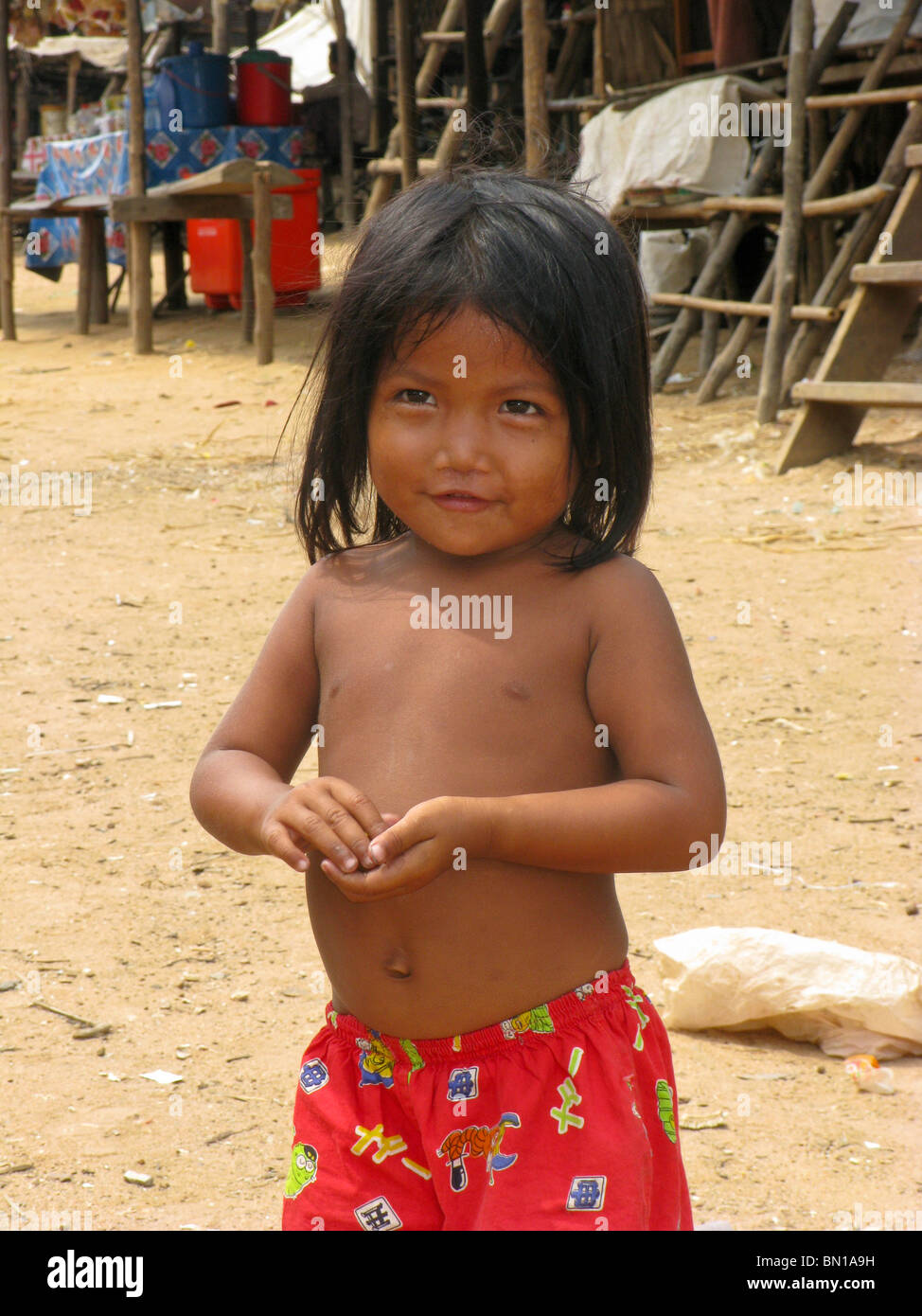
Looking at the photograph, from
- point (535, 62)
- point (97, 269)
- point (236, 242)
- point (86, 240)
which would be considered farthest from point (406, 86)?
point (97, 269)

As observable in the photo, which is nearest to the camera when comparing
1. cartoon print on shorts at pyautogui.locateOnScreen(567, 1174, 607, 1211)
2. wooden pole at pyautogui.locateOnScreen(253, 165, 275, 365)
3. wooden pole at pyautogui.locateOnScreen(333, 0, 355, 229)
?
cartoon print on shorts at pyautogui.locateOnScreen(567, 1174, 607, 1211)

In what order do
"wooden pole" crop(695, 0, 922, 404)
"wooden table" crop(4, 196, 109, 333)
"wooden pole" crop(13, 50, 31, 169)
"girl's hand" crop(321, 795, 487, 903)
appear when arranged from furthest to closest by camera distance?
"wooden pole" crop(13, 50, 31, 169)
"wooden table" crop(4, 196, 109, 333)
"wooden pole" crop(695, 0, 922, 404)
"girl's hand" crop(321, 795, 487, 903)

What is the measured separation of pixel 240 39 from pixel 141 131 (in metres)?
10.9

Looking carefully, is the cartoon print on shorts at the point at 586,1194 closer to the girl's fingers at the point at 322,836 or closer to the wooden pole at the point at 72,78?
the girl's fingers at the point at 322,836

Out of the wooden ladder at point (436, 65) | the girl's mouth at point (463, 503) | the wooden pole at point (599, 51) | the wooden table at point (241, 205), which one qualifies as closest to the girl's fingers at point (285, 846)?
the girl's mouth at point (463, 503)

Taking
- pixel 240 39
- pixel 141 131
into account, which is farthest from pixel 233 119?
pixel 240 39

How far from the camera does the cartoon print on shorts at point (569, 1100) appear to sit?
135 centimetres

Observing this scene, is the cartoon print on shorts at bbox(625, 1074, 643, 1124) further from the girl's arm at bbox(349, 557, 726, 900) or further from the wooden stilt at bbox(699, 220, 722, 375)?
the wooden stilt at bbox(699, 220, 722, 375)

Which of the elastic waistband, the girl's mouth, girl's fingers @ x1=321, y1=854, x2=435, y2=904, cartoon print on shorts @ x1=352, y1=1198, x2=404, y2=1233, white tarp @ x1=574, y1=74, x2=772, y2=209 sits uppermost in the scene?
white tarp @ x1=574, y1=74, x2=772, y2=209

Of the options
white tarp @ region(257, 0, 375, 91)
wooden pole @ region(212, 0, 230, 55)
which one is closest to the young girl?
white tarp @ region(257, 0, 375, 91)

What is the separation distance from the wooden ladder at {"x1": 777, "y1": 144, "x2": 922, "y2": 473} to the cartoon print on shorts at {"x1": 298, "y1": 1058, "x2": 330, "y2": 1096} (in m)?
5.32

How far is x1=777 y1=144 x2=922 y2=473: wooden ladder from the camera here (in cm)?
632

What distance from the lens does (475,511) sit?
54.6 inches
